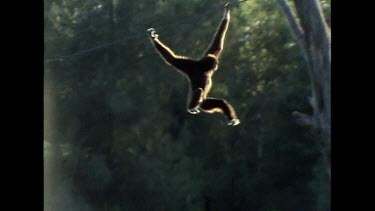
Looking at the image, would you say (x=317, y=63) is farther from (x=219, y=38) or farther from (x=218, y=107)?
(x=218, y=107)

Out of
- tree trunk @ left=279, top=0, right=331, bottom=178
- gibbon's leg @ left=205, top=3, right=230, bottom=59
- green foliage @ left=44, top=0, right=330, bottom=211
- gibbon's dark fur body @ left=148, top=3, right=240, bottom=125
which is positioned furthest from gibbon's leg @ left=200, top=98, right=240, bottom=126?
green foliage @ left=44, top=0, right=330, bottom=211

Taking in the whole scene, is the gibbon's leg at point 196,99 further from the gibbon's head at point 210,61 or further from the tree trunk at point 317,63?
the tree trunk at point 317,63

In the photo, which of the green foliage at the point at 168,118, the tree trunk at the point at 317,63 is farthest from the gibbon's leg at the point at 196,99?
the green foliage at the point at 168,118

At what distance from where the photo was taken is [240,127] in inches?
854

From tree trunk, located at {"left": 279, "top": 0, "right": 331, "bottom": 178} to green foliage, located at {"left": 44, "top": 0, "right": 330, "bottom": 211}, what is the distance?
10909mm

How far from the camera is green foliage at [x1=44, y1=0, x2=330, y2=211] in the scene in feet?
69.5

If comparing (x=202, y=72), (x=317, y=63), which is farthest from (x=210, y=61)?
(x=317, y=63)

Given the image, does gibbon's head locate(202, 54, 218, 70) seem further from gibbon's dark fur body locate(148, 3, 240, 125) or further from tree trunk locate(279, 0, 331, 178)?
tree trunk locate(279, 0, 331, 178)

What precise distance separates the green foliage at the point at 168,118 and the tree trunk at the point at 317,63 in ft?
35.8

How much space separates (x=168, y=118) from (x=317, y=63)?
12.9m
